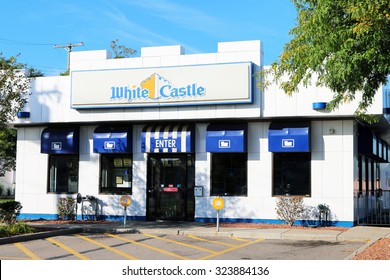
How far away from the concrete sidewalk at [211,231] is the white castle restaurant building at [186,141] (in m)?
1.43

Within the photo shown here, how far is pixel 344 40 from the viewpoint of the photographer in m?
10.0

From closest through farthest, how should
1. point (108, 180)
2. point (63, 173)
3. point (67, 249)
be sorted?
1. point (67, 249)
2. point (108, 180)
3. point (63, 173)

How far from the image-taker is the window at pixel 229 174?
19141mm

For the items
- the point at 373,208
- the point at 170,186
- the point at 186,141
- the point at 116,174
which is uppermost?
the point at 186,141

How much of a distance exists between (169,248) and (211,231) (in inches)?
123

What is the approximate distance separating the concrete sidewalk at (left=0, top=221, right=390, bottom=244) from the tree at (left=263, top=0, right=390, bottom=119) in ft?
18.7

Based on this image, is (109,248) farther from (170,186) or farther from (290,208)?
(290,208)

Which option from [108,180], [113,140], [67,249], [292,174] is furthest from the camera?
[108,180]

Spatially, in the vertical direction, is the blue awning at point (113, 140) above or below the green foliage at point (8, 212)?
above

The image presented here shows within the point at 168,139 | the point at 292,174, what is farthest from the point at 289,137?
the point at 168,139

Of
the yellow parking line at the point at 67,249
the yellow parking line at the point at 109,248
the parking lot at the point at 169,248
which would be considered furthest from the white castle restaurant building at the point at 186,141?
the yellow parking line at the point at 67,249

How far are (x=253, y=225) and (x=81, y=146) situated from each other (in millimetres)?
7209

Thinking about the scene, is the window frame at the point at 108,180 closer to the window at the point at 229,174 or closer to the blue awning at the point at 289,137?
the window at the point at 229,174

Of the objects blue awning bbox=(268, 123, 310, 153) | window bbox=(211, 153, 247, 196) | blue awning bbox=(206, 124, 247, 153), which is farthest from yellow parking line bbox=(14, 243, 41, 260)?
blue awning bbox=(268, 123, 310, 153)
